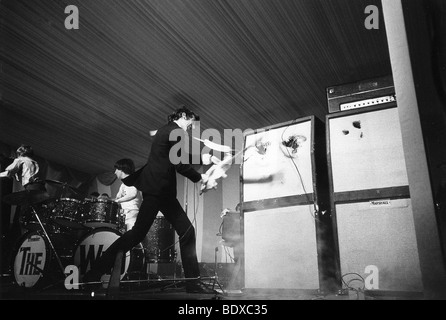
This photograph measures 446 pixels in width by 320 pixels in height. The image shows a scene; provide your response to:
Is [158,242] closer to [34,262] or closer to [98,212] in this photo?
[98,212]

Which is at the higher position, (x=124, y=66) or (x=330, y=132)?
(x=124, y=66)

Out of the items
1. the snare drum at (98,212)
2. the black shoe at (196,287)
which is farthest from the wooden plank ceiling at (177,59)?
the black shoe at (196,287)

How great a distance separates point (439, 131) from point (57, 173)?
10.5 meters

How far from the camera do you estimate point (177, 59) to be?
192 inches

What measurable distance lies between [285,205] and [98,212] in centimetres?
293

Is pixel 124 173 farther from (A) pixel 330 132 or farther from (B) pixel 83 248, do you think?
(A) pixel 330 132

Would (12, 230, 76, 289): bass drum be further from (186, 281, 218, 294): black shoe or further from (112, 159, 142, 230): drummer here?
(186, 281, 218, 294): black shoe

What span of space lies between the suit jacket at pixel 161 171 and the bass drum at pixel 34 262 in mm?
2098

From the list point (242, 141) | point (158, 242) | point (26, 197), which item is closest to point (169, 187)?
point (242, 141)

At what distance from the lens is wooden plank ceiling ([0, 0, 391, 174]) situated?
3.95m

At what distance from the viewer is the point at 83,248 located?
14.1 feet

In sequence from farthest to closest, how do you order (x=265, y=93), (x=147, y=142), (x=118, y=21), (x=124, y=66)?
(x=147, y=142) < (x=265, y=93) < (x=124, y=66) < (x=118, y=21)

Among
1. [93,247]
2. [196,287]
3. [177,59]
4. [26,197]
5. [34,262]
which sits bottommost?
[196,287]

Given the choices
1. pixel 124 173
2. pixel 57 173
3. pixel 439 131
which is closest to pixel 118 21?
pixel 124 173
